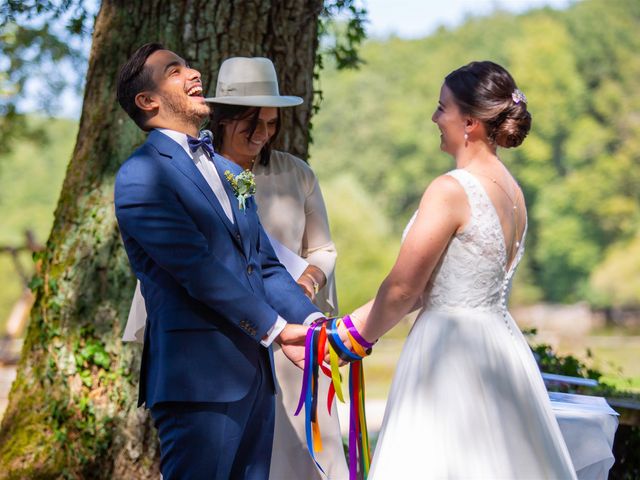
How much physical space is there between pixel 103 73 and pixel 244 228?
297 cm

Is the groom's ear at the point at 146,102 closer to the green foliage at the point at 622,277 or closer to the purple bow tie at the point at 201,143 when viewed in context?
the purple bow tie at the point at 201,143

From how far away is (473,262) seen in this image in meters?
3.79

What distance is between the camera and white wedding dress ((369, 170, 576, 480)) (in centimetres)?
371

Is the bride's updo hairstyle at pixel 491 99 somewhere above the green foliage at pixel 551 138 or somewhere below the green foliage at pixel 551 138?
below

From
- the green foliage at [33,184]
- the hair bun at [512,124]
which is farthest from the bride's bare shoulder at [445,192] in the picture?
the green foliage at [33,184]

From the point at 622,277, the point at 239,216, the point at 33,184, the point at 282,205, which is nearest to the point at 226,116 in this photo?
the point at 282,205

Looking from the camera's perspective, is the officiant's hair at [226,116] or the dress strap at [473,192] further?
the officiant's hair at [226,116]

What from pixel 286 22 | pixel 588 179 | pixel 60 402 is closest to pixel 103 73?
pixel 286 22

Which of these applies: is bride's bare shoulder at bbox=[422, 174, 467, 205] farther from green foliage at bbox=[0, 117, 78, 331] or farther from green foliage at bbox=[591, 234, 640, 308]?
green foliage at bbox=[0, 117, 78, 331]

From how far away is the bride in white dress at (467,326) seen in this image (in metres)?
3.71

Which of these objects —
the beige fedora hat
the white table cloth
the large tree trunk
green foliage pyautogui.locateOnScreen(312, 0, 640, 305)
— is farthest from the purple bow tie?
green foliage pyautogui.locateOnScreen(312, 0, 640, 305)

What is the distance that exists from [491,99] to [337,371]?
3.90 feet

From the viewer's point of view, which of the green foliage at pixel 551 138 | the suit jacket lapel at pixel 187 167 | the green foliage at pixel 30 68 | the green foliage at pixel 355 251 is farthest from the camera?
the green foliage at pixel 551 138

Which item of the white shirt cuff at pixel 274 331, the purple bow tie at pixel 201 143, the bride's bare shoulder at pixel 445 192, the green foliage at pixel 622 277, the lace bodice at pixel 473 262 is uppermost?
the purple bow tie at pixel 201 143
